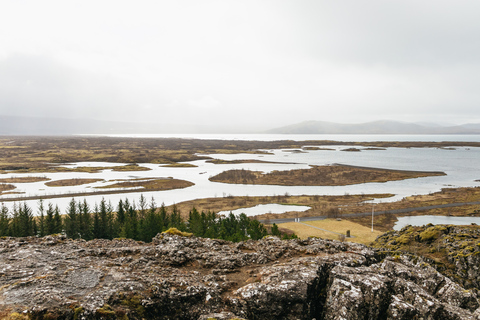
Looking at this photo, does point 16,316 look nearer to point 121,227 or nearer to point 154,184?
point 121,227

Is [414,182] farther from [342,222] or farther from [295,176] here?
[342,222]

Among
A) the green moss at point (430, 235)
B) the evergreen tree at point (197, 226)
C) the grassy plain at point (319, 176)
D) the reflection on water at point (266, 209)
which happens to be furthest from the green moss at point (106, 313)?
the grassy plain at point (319, 176)

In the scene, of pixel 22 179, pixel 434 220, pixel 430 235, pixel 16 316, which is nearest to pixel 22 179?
pixel 22 179

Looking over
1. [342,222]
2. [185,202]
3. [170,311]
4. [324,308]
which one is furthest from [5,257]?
[185,202]

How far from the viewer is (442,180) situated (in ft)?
360

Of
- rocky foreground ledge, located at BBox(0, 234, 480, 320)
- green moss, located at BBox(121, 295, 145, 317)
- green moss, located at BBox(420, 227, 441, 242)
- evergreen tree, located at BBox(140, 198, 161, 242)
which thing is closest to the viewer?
rocky foreground ledge, located at BBox(0, 234, 480, 320)

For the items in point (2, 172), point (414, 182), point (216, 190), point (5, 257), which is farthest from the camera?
point (2, 172)

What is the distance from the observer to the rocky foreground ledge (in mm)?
7750

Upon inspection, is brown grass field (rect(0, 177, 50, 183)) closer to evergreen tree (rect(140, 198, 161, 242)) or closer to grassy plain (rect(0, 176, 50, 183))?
grassy plain (rect(0, 176, 50, 183))

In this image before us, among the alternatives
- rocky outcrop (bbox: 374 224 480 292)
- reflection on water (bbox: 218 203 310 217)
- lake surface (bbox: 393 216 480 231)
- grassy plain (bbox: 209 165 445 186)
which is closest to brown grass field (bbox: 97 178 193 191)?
grassy plain (bbox: 209 165 445 186)

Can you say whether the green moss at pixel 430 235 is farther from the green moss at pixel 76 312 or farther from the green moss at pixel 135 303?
the green moss at pixel 76 312

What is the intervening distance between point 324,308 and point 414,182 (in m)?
123

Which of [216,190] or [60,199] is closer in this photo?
[60,199]

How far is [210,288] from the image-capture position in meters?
9.07
